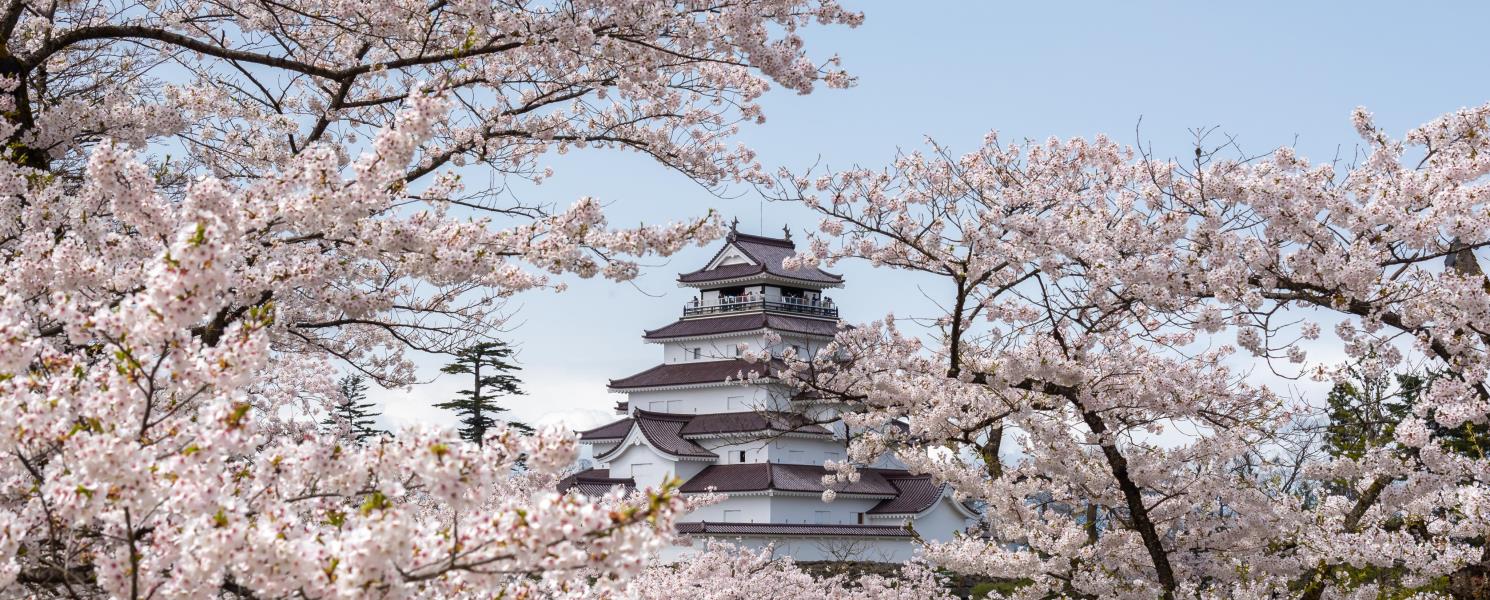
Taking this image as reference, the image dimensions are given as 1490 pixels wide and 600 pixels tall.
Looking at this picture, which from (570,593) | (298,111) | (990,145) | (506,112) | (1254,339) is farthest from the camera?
(990,145)

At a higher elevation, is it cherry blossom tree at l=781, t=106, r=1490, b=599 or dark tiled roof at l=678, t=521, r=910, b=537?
dark tiled roof at l=678, t=521, r=910, b=537

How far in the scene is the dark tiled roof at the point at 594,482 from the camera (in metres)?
37.5

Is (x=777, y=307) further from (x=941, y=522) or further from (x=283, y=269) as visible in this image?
(x=283, y=269)

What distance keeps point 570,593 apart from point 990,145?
887 centimetres

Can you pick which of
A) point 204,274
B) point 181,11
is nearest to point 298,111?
point 181,11

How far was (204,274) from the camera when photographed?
325 centimetres

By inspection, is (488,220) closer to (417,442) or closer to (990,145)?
(417,442)

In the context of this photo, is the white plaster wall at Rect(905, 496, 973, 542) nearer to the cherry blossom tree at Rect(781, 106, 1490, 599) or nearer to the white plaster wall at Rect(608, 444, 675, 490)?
the white plaster wall at Rect(608, 444, 675, 490)

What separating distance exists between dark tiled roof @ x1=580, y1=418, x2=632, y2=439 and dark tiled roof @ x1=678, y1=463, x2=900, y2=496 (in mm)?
3114

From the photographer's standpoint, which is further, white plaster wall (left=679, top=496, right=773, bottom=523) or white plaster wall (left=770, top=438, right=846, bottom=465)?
white plaster wall (left=770, top=438, right=846, bottom=465)

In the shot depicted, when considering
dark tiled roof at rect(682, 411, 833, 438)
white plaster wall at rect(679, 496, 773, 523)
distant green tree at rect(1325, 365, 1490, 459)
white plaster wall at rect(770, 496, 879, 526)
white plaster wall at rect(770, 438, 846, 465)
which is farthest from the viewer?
white plaster wall at rect(770, 438, 846, 465)

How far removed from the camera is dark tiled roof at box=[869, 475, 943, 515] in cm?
3678

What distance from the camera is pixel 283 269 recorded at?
5.07m

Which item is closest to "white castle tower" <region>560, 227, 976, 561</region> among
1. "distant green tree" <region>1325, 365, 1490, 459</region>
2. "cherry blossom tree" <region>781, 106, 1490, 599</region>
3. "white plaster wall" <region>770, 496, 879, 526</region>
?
"white plaster wall" <region>770, 496, 879, 526</region>
